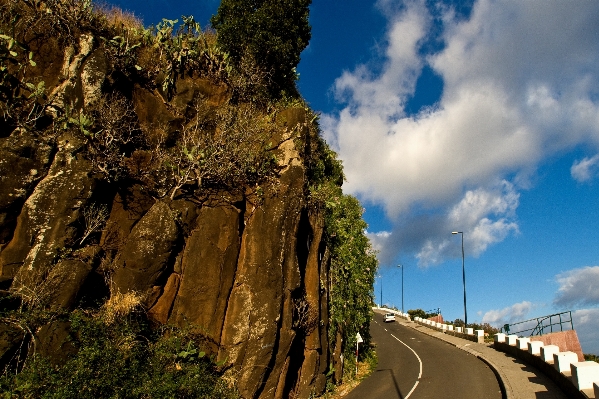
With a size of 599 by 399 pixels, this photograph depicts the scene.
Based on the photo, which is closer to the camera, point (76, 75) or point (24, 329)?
point (24, 329)

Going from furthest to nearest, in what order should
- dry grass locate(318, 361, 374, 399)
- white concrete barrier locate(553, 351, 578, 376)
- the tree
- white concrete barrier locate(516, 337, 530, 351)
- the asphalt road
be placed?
white concrete barrier locate(516, 337, 530, 351) < the tree < dry grass locate(318, 361, 374, 399) < the asphalt road < white concrete barrier locate(553, 351, 578, 376)

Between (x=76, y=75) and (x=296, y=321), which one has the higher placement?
(x=76, y=75)

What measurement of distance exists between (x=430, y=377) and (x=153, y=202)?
1556cm

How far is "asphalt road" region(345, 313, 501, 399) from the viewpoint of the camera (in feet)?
55.2

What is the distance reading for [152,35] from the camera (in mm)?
16625

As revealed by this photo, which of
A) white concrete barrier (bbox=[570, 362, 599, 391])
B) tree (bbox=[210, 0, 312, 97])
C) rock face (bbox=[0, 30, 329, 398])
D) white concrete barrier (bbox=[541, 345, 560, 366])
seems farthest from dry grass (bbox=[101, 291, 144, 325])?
white concrete barrier (bbox=[541, 345, 560, 366])

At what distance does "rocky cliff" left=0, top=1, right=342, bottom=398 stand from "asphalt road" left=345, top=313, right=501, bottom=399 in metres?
3.64

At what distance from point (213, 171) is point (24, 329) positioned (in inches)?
291

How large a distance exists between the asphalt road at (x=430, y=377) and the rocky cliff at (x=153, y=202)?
3640 millimetres

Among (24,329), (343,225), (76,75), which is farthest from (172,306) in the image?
(343,225)

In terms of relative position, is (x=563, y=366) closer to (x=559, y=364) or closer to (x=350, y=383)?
(x=559, y=364)

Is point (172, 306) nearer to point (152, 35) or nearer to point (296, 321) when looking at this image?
point (296, 321)

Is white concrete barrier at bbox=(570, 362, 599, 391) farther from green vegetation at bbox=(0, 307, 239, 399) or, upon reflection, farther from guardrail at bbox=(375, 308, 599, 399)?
green vegetation at bbox=(0, 307, 239, 399)

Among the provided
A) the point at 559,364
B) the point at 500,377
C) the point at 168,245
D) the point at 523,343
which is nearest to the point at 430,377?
the point at 500,377
